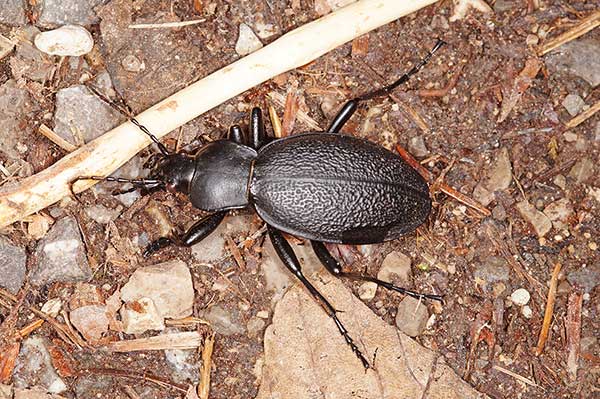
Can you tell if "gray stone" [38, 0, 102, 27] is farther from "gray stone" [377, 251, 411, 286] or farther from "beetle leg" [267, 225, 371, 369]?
"gray stone" [377, 251, 411, 286]

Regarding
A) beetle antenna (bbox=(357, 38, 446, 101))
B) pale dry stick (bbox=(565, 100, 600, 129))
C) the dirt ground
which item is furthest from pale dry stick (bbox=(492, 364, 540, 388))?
beetle antenna (bbox=(357, 38, 446, 101))

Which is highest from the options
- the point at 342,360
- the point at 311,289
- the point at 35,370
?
the point at 311,289

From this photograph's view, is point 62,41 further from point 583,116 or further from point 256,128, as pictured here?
point 583,116

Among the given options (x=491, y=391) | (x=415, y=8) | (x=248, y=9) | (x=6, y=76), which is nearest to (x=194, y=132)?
(x=248, y=9)

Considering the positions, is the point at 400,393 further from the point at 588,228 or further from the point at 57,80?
the point at 57,80

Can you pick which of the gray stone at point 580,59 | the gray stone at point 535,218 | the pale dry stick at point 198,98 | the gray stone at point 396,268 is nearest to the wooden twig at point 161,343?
the pale dry stick at point 198,98

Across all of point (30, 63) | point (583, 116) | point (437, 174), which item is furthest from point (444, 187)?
point (30, 63)
